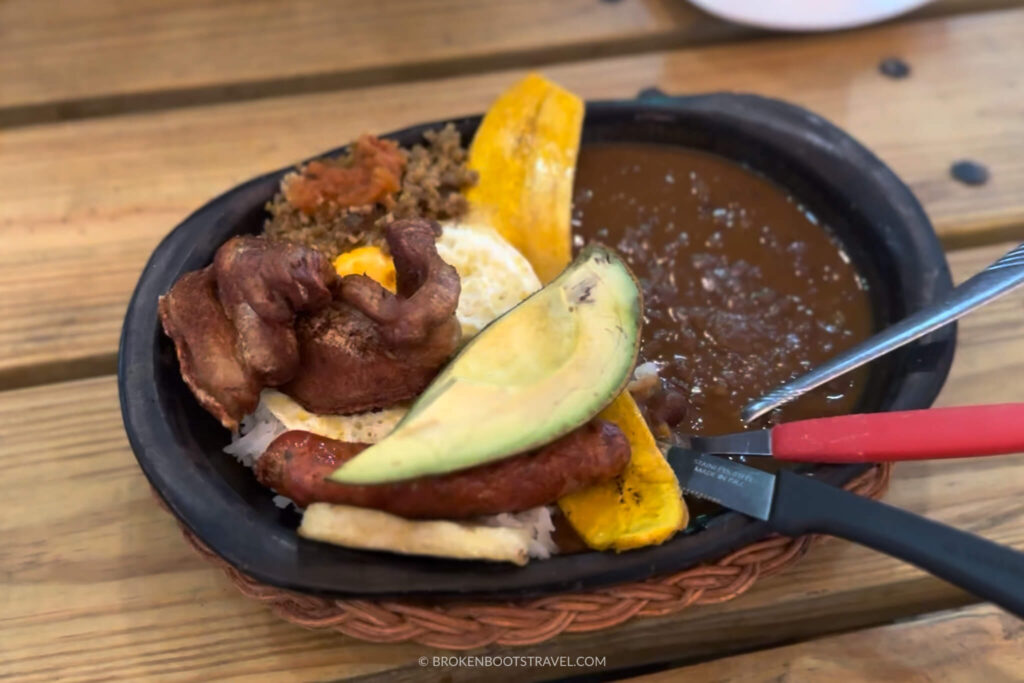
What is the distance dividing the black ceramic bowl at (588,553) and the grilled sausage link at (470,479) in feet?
0.20

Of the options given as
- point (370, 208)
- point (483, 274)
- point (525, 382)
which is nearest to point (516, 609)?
point (525, 382)

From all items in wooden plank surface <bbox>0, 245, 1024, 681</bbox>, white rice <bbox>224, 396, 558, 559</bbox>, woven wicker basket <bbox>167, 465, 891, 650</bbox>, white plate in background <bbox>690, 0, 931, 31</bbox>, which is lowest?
wooden plank surface <bbox>0, 245, 1024, 681</bbox>

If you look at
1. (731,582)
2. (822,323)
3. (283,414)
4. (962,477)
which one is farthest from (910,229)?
(283,414)

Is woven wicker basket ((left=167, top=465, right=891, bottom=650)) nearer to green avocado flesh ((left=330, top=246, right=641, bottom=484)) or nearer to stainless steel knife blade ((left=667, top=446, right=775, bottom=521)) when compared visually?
stainless steel knife blade ((left=667, top=446, right=775, bottom=521))

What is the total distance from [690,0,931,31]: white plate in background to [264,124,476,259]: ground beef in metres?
0.92

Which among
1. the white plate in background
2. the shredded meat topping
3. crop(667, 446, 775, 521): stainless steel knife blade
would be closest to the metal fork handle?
crop(667, 446, 775, 521): stainless steel knife blade

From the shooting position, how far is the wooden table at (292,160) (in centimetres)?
110

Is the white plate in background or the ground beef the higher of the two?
the white plate in background

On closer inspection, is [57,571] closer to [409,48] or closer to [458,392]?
[458,392]

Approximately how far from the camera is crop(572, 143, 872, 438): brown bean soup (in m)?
1.18

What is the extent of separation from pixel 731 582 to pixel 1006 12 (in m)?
1.72

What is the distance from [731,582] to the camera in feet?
3.25

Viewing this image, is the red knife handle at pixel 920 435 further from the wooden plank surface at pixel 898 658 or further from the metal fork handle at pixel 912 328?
the wooden plank surface at pixel 898 658

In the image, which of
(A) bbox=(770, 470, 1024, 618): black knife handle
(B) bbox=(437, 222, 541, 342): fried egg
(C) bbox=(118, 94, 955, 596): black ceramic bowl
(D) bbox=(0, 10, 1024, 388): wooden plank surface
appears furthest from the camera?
(D) bbox=(0, 10, 1024, 388): wooden plank surface
